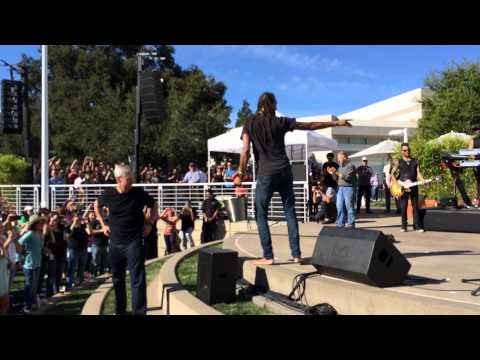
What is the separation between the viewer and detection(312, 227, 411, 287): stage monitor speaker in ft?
13.5

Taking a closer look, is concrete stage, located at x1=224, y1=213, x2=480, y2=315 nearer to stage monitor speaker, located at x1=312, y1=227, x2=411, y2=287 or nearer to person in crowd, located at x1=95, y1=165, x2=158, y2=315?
stage monitor speaker, located at x1=312, y1=227, x2=411, y2=287

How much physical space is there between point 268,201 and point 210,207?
8.31 meters

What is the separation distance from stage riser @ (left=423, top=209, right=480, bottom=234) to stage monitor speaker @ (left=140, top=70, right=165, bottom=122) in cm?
751

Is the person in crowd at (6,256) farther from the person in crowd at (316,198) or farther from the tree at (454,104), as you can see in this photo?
the tree at (454,104)

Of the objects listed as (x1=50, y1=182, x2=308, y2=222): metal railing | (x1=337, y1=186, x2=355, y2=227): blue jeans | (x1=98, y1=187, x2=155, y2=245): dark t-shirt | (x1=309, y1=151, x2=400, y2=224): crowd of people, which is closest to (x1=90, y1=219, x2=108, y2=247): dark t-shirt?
(x1=50, y1=182, x2=308, y2=222): metal railing

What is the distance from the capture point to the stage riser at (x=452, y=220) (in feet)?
27.1

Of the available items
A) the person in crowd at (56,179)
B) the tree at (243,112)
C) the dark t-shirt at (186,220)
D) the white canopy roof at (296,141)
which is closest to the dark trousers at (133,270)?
the dark t-shirt at (186,220)
